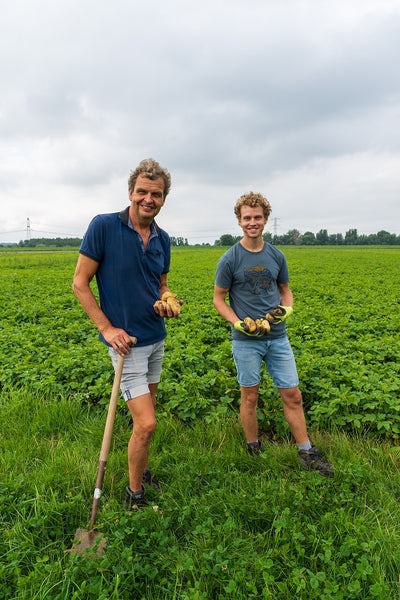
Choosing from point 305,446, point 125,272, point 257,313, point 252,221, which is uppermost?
point 252,221

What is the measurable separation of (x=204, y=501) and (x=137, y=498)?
1.59 ft

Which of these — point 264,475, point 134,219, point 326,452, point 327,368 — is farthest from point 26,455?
point 327,368

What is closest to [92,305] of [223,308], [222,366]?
[223,308]

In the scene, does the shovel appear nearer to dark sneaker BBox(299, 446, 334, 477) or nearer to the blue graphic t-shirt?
the blue graphic t-shirt

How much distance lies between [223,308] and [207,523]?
1.62m

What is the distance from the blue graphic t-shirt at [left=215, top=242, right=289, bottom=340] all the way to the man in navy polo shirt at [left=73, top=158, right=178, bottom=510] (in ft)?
2.41

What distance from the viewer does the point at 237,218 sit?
10.8 feet

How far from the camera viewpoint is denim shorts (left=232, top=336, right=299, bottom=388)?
318 centimetres

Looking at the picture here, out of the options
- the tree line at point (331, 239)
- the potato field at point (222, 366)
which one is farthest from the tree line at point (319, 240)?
the potato field at point (222, 366)

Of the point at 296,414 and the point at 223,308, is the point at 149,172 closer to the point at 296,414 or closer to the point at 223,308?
the point at 223,308

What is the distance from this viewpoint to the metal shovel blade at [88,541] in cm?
223

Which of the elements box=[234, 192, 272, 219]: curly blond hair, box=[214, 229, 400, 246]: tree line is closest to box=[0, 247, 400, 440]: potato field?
box=[234, 192, 272, 219]: curly blond hair

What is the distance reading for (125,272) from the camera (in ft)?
8.59

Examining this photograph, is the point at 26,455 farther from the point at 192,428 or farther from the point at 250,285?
the point at 250,285
